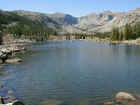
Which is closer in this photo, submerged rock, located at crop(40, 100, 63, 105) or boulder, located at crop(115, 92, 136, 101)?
submerged rock, located at crop(40, 100, 63, 105)

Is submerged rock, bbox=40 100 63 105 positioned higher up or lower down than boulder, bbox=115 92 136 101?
lower down

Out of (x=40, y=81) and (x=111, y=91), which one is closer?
(x=111, y=91)

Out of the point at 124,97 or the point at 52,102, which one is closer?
the point at 52,102

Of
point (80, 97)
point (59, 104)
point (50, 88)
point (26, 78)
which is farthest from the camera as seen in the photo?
point (26, 78)

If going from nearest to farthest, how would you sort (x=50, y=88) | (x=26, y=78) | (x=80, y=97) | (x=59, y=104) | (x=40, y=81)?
(x=59, y=104) → (x=80, y=97) → (x=50, y=88) → (x=40, y=81) → (x=26, y=78)

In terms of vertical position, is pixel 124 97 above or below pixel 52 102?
above

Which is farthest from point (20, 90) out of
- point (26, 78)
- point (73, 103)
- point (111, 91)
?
point (111, 91)

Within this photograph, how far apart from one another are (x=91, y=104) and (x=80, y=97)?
309 cm

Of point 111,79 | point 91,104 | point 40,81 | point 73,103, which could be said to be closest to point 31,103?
point 73,103

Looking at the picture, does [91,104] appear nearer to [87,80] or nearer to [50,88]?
[50,88]

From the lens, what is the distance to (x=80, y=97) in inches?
1102

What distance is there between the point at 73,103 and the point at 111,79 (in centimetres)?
1531

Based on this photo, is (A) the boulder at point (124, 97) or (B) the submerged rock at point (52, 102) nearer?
(B) the submerged rock at point (52, 102)

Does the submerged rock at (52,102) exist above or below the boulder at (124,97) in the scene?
below
